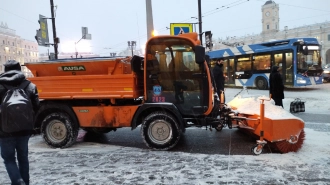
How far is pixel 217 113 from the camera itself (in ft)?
20.1

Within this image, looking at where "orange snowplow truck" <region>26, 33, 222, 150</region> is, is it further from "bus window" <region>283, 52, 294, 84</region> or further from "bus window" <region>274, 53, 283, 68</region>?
"bus window" <region>274, 53, 283, 68</region>

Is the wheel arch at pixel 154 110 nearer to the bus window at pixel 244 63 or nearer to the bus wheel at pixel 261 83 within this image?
the bus wheel at pixel 261 83

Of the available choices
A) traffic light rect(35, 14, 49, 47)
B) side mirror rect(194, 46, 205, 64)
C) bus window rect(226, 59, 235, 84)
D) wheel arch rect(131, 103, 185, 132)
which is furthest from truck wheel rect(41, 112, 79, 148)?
bus window rect(226, 59, 235, 84)

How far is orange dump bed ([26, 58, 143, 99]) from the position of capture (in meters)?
5.87

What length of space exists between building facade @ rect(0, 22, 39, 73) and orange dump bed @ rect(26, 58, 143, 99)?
75.6m

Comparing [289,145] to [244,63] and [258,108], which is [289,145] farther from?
[244,63]

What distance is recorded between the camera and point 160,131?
230 inches

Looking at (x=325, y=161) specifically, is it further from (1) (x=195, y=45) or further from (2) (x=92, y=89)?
(2) (x=92, y=89)

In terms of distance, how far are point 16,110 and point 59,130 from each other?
3.06 m

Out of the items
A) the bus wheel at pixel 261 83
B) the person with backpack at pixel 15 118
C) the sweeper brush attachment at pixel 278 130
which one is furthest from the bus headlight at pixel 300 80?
the person with backpack at pixel 15 118

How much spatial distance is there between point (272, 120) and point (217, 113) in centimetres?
128

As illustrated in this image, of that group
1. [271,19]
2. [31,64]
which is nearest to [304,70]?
[31,64]

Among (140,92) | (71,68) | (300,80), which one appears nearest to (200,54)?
(140,92)

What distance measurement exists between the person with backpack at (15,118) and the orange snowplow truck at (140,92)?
7.78 feet
